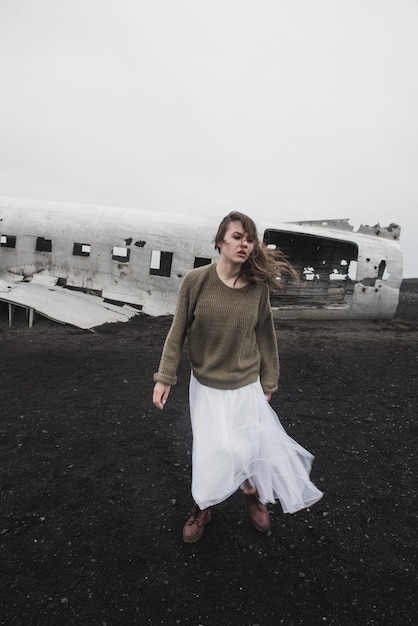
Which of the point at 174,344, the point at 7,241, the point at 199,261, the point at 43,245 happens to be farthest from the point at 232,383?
the point at 7,241

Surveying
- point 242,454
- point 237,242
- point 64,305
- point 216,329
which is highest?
point 237,242

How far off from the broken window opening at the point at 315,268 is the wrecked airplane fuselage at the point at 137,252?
2246 mm

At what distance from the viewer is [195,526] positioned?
117 inches

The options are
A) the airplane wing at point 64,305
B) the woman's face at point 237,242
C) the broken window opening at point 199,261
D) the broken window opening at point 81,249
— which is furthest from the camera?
the broken window opening at point 81,249

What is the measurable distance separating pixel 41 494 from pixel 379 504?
333 cm

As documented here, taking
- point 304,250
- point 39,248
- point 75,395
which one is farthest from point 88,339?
point 304,250

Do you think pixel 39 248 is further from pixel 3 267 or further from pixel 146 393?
pixel 146 393

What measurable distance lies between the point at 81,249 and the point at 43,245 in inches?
62.0

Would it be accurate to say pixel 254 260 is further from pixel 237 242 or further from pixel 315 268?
pixel 315 268

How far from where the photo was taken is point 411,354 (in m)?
9.66

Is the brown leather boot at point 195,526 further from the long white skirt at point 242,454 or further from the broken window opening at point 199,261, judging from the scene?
the broken window opening at point 199,261

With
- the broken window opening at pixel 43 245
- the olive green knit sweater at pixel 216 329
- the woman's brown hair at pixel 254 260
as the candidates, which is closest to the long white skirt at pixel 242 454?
the olive green knit sweater at pixel 216 329

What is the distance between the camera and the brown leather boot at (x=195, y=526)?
2943 millimetres

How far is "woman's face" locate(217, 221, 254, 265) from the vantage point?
8.38 ft
